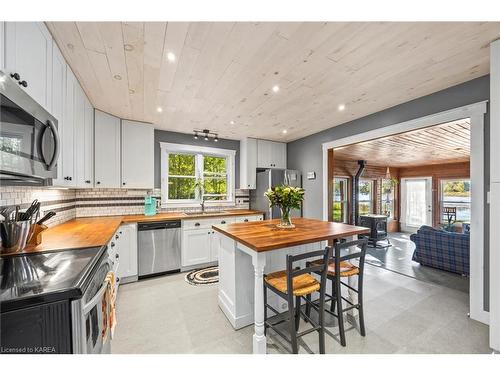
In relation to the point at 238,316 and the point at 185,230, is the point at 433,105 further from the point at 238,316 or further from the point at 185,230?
the point at 185,230

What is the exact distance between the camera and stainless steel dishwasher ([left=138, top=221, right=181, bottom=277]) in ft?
10.2

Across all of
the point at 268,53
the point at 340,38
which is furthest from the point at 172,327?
the point at 340,38

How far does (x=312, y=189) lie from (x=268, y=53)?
3022 millimetres

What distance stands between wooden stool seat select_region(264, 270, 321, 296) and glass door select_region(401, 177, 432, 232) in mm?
7737

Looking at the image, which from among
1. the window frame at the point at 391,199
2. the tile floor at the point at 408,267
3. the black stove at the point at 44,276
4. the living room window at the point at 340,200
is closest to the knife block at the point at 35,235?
the black stove at the point at 44,276

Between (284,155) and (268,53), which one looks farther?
(284,155)

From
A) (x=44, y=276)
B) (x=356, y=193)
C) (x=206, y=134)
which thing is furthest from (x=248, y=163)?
(x=356, y=193)

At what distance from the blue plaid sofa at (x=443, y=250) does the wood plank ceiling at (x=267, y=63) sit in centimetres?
248

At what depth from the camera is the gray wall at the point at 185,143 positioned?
3.91m

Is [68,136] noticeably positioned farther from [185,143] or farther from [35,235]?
[185,143]

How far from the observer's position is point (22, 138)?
3.50 feet

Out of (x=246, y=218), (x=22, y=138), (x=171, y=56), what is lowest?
(x=246, y=218)

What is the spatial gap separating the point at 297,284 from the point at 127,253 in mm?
2527

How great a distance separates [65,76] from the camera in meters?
1.83
